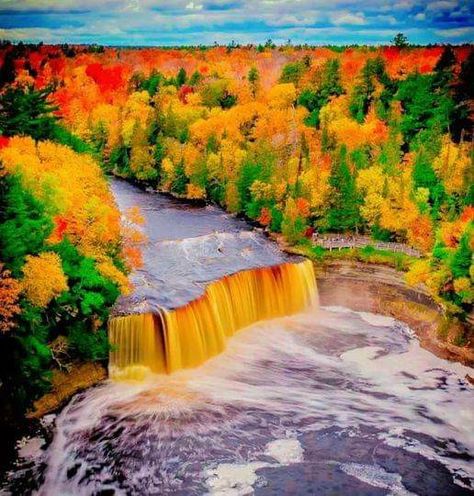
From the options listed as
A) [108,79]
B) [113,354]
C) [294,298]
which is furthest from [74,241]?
[108,79]

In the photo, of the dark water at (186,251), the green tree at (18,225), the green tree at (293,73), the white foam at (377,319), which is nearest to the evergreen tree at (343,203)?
the dark water at (186,251)

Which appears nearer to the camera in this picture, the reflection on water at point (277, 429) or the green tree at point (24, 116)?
the reflection on water at point (277, 429)

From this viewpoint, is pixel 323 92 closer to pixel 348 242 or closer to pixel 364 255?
pixel 348 242

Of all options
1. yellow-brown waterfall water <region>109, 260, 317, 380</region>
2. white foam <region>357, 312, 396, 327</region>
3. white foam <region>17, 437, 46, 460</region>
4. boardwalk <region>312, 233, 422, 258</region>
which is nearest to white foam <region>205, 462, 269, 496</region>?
white foam <region>17, 437, 46, 460</region>

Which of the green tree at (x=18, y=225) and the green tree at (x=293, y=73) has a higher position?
the green tree at (x=293, y=73)

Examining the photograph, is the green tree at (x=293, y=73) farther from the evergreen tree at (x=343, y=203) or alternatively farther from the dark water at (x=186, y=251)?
the evergreen tree at (x=343, y=203)

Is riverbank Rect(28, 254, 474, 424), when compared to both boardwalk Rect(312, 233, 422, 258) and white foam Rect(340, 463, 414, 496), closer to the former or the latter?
boardwalk Rect(312, 233, 422, 258)

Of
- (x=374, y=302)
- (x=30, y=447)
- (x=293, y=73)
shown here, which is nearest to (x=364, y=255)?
(x=374, y=302)
